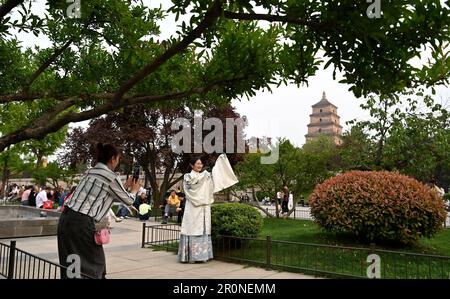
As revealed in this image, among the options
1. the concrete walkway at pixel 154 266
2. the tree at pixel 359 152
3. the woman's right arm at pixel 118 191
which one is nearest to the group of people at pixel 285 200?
the tree at pixel 359 152

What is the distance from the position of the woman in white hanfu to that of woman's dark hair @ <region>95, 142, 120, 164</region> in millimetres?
3961

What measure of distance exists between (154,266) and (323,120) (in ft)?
279

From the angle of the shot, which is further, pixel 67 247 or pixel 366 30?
pixel 67 247

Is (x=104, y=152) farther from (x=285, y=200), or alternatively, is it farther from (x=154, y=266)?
(x=285, y=200)

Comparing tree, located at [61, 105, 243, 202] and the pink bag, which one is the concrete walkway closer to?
the pink bag

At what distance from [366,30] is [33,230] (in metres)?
12.5

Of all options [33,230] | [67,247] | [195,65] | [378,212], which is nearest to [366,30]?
[195,65]

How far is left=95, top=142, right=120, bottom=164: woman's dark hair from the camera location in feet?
14.6

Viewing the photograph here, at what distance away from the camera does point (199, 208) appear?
8.58 meters

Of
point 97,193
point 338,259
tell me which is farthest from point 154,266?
point 97,193

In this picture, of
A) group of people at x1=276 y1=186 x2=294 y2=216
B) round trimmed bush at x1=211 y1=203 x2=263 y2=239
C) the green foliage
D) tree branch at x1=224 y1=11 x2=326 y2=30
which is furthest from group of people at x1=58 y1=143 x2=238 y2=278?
group of people at x1=276 y1=186 x2=294 y2=216

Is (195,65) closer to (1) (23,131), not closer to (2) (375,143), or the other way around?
(1) (23,131)

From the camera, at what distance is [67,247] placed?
13.4 ft

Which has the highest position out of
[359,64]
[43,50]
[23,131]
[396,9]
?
[43,50]
